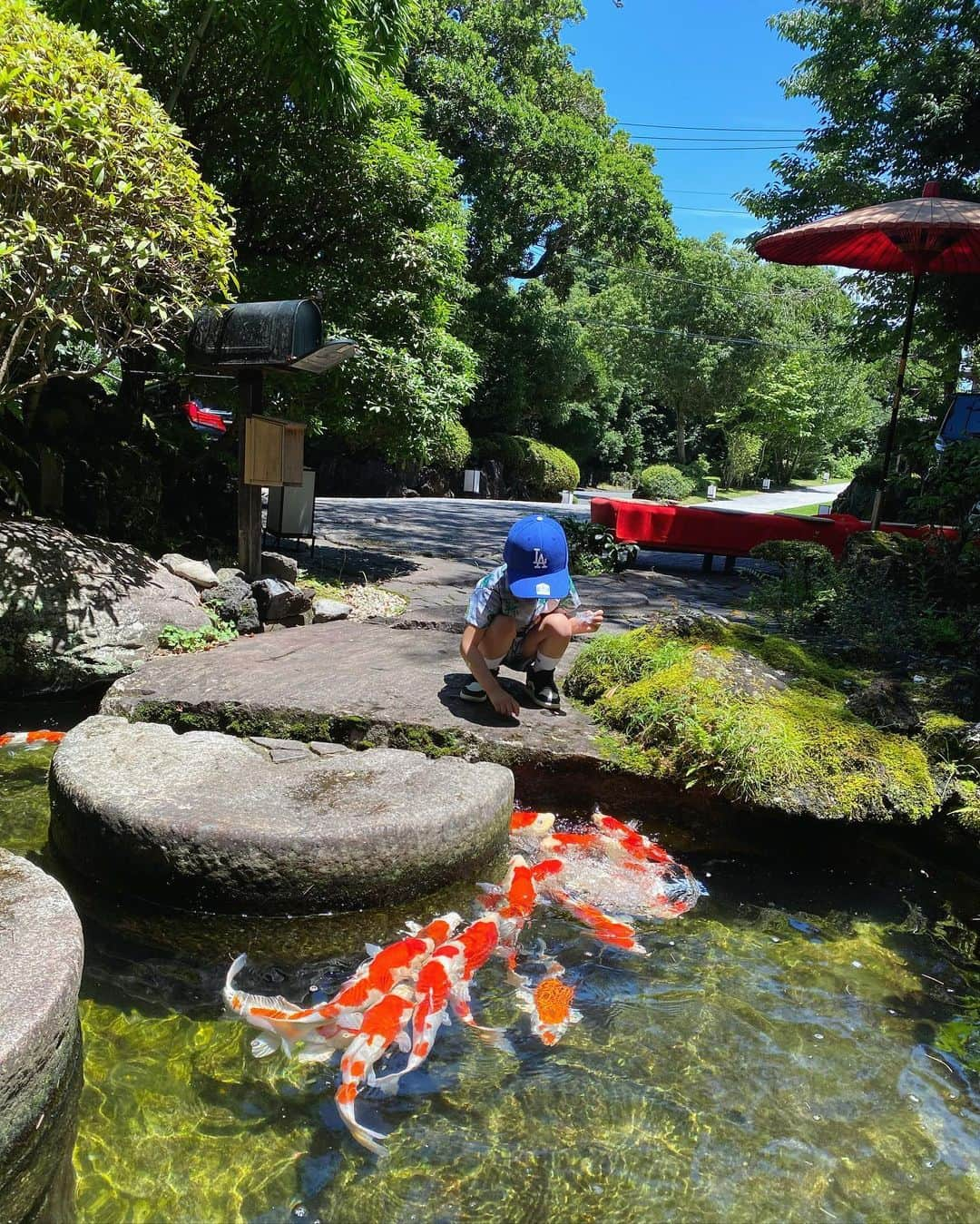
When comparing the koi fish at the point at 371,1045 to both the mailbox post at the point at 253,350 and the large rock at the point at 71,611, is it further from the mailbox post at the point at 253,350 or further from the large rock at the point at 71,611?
the mailbox post at the point at 253,350

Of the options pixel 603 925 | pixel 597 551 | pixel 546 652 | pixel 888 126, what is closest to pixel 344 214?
pixel 597 551

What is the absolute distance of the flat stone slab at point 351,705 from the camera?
4.58 metres

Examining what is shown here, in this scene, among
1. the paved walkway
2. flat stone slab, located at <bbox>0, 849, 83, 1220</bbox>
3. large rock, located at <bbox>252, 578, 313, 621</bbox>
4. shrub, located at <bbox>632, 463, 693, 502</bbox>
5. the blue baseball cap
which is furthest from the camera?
the paved walkway

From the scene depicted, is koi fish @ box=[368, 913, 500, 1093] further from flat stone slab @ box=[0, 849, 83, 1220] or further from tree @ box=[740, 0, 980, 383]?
tree @ box=[740, 0, 980, 383]

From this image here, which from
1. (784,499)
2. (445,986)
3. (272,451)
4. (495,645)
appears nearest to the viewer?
(445,986)

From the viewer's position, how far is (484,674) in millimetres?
4727

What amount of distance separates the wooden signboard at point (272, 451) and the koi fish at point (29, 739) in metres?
2.91

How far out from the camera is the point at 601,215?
2395cm

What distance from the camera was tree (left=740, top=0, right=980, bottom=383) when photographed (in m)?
14.3

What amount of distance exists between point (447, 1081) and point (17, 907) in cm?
143

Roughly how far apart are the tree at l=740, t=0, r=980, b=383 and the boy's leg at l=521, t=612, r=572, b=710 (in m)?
12.9

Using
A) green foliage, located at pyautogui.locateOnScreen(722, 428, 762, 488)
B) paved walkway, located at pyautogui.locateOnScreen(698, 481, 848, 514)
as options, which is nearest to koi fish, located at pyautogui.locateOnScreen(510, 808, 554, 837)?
paved walkway, located at pyautogui.locateOnScreen(698, 481, 848, 514)

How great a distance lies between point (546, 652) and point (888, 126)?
1471 cm

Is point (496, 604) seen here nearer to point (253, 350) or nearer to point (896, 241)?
point (253, 350)
